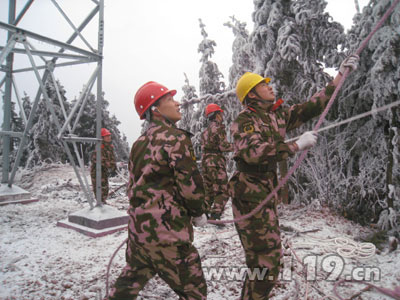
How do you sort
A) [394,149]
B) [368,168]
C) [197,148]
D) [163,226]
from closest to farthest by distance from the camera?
[163,226], [394,149], [368,168], [197,148]

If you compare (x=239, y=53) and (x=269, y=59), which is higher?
(x=239, y=53)

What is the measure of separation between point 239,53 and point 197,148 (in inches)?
158

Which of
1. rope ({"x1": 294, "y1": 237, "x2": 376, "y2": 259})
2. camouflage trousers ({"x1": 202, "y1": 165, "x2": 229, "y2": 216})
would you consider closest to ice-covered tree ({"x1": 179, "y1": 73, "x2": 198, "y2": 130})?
camouflage trousers ({"x1": 202, "y1": 165, "x2": 229, "y2": 216})

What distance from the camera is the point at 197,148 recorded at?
10852 millimetres

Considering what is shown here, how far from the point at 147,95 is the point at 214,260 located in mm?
2680

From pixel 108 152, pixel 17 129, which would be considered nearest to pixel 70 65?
pixel 108 152

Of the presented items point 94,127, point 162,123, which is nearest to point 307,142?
point 162,123

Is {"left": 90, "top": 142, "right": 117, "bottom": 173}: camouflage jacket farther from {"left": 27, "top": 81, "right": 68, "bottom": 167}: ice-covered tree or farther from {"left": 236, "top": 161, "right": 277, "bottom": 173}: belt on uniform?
{"left": 27, "top": 81, "right": 68, "bottom": 167}: ice-covered tree

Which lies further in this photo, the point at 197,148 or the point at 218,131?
the point at 197,148

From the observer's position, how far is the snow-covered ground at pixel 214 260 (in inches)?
120

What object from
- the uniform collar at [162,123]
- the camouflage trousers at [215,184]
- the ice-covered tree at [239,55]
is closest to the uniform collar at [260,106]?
the uniform collar at [162,123]

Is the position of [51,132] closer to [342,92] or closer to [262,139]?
[342,92]

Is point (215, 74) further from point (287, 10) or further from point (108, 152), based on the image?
point (108, 152)

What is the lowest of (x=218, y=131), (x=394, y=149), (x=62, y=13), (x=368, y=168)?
(x=368, y=168)
